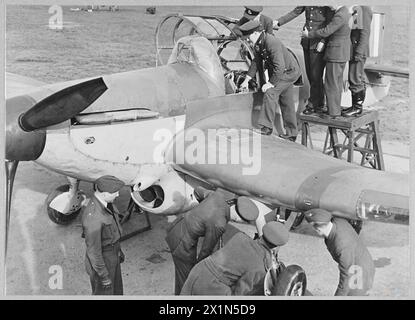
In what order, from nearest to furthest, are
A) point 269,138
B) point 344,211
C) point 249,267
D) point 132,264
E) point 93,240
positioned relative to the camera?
point 249,267, point 93,240, point 344,211, point 132,264, point 269,138

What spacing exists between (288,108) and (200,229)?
8.77 ft

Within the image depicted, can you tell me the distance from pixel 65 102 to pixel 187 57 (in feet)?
6.13

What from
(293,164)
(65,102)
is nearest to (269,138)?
(293,164)

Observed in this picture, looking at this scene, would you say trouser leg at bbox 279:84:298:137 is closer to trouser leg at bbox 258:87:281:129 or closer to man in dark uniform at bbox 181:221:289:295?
trouser leg at bbox 258:87:281:129

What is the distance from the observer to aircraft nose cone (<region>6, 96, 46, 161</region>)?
5.30 meters

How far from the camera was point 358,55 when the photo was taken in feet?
23.7

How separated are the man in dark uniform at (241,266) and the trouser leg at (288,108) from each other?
9.53ft

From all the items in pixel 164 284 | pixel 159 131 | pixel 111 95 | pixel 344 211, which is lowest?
pixel 164 284

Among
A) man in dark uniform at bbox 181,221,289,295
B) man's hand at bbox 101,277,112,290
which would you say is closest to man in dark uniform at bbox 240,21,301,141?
man in dark uniform at bbox 181,221,289,295

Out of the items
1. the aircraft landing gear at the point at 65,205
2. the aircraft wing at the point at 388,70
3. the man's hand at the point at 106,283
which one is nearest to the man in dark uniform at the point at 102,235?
the man's hand at the point at 106,283

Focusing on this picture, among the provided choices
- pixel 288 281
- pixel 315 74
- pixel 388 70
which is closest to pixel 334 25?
pixel 315 74

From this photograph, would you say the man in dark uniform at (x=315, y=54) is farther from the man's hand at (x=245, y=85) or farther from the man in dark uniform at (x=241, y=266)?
the man in dark uniform at (x=241, y=266)
